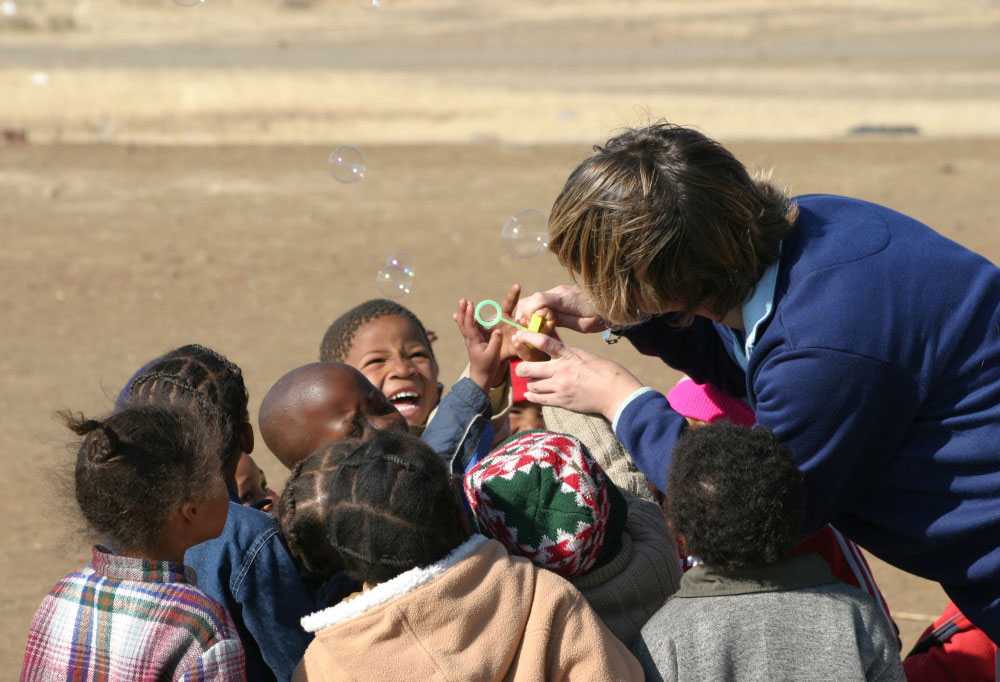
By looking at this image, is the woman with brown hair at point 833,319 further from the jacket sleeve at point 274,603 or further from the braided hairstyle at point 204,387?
the braided hairstyle at point 204,387

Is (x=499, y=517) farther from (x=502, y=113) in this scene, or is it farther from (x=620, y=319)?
(x=502, y=113)

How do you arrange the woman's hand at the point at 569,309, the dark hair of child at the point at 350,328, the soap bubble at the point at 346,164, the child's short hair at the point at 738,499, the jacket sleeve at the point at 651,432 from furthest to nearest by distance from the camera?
the soap bubble at the point at 346,164 → the dark hair of child at the point at 350,328 → the woman's hand at the point at 569,309 → the jacket sleeve at the point at 651,432 → the child's short hair at the point at 738,499

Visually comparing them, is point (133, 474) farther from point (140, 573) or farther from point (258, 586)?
point (258, 586)

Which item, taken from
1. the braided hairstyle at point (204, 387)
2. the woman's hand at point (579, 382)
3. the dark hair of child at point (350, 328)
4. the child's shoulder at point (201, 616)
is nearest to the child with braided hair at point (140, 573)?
the child's shoulder at point (201, 616)

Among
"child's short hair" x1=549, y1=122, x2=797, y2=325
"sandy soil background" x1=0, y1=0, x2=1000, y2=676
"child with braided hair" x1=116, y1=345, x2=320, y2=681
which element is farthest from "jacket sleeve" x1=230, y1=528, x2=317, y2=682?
"child's short hair" x1=549, y1=122, x2=797, y2=325

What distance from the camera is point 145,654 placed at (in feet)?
8.23

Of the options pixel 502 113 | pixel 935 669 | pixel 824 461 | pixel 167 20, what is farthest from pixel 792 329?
pixel 167 20

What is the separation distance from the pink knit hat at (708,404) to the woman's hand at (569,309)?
26 centimetres

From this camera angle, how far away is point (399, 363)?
4.06 metres

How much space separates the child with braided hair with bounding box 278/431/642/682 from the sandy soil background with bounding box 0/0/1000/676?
599mm

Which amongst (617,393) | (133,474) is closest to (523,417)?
(617,393)

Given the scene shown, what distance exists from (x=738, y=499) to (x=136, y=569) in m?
1.11

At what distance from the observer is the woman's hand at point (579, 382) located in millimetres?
2992

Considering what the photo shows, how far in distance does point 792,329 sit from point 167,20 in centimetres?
4400
